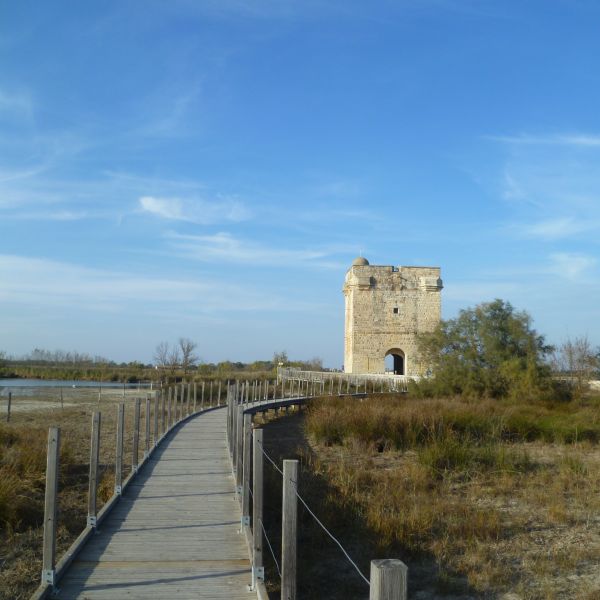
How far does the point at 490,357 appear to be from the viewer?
25.4 meters

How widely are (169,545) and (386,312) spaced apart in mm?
32165

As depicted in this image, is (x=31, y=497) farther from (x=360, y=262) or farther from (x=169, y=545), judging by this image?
(x=360, y=262)

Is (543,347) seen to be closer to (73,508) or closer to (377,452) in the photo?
(377,452)

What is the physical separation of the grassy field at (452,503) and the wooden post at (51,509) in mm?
2378

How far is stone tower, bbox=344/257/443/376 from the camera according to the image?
3750 centimetres

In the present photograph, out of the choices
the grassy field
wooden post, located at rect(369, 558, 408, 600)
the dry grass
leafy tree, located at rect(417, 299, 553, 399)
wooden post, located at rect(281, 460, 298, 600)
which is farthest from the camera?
leafy tree, located at rect(417, 299, 553, 399)

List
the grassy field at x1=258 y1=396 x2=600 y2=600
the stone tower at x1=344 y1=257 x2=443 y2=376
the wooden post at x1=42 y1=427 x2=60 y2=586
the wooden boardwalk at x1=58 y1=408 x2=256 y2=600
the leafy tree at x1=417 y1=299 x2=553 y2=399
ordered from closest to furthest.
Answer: the wooden post at x1=42 y1=427 x2=60 y2=586 < the wooden boardwalk at x1=58 y1=408 x2=256 y2=600 < the grassy field at x1=258 y1=396 x2=600 y2=600 < the leafy tree at x1=417 y1=299 x2=553 y2=399 < the stone tower at x1=344 y1=257 x2=443 y2=376

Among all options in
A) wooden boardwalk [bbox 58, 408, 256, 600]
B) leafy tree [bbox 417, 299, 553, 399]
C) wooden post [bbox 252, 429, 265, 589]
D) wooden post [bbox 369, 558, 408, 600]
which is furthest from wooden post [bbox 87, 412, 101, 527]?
leafy tree [bbox 417, 299, 553, 399]

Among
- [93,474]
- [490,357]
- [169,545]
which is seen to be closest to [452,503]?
[169,545]

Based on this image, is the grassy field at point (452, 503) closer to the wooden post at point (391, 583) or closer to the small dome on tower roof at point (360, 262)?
the wooden post at point (391, 583)

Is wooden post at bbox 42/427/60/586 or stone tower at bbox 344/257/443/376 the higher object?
stone tower at bbox 344/257/443/376

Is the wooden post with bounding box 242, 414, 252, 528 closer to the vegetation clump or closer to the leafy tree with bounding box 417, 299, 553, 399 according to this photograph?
the vegetation clump

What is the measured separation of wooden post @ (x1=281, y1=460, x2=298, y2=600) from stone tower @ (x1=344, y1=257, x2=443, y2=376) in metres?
33.0

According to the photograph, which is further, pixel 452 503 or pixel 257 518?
pixel 452 503
